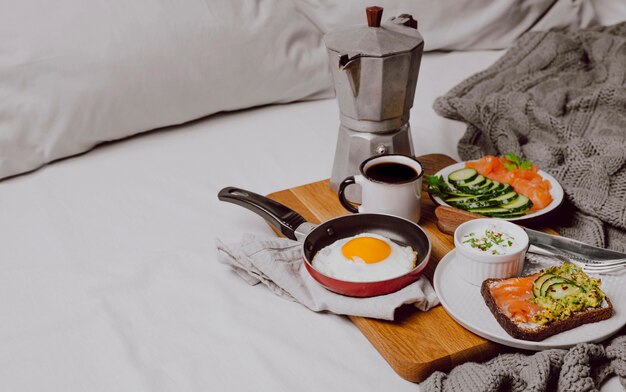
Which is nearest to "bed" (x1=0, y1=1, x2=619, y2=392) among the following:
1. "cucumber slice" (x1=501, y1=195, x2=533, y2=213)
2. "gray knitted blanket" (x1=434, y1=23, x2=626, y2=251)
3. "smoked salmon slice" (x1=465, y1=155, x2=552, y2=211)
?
"gray knitted blanket" (x1=434, y1=23, x2=626, y2=251)

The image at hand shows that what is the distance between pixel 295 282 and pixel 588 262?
428 millimetres

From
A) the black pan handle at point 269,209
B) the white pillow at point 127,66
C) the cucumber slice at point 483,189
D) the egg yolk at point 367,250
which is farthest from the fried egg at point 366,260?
the white pillow at point 127,66

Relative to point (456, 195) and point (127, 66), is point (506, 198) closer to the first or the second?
point (456, 195)

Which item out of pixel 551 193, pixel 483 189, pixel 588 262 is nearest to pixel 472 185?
pixel 483 189

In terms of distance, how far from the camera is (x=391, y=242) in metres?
1.05

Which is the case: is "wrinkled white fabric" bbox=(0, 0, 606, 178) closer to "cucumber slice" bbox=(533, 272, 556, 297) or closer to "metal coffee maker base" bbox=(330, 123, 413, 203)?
"metal coffee maker base" bbox=(330, 123, 413, 203)

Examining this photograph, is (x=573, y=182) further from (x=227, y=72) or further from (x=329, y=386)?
(x=227, y=72)

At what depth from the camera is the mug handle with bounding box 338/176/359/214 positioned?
1181 mm

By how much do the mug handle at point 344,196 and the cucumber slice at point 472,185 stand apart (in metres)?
0.19

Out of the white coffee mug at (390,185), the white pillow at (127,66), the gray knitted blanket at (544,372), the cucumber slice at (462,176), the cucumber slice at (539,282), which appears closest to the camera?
the gray knitted blanket at (544,372)

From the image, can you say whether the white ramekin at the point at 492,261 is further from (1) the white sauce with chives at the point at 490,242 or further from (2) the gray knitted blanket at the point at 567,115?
(2) the gray knitted blanket at the point at 567,115

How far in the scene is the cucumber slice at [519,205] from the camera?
1137 millimetres

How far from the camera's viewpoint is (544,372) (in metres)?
0.83

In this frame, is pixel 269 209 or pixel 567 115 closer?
pixel 269 209
